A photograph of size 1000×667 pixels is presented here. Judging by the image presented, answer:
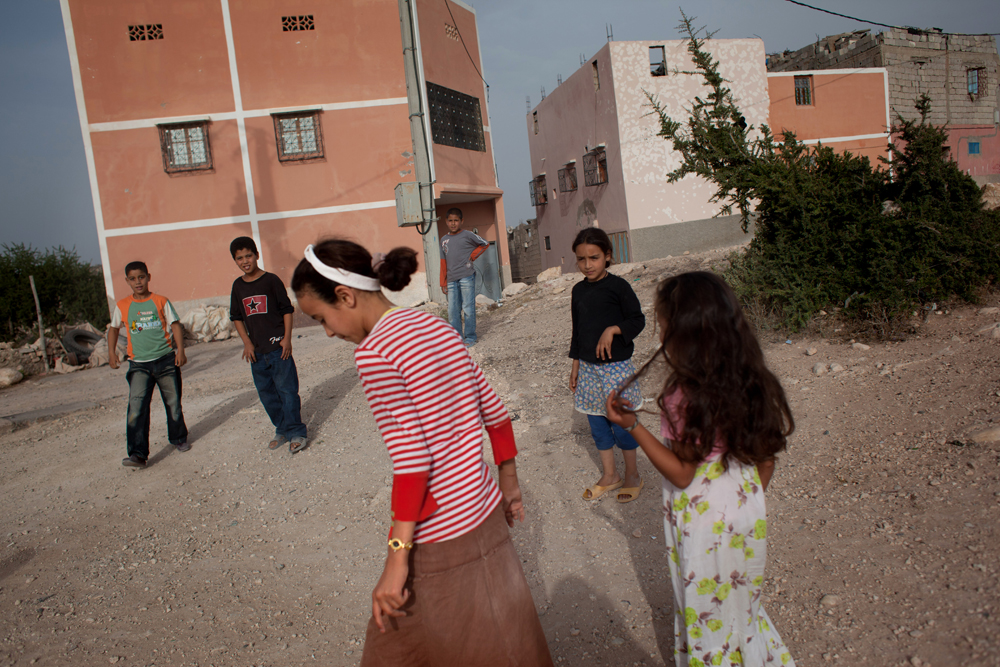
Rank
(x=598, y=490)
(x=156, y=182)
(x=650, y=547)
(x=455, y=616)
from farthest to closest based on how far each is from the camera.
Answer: (x=156, y=182) → (x=598, y=490) → (x=650, y=547) → (x=455, y=616)

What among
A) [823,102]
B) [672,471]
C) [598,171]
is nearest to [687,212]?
[598,171]

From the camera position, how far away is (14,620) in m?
2.87

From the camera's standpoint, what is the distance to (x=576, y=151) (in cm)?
2227

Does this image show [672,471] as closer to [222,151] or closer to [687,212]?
[222,151]

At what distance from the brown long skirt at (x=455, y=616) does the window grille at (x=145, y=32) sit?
16513 mm

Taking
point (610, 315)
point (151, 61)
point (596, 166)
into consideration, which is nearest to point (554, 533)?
point (610, 315)

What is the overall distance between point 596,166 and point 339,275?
20040 mm

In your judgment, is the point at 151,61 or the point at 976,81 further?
the point at 976,81

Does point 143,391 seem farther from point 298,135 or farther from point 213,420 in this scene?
point 298,135

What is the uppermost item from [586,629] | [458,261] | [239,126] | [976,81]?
[976,81]

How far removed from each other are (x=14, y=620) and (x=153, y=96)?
14.4 metres

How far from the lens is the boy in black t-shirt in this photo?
15.5 feet

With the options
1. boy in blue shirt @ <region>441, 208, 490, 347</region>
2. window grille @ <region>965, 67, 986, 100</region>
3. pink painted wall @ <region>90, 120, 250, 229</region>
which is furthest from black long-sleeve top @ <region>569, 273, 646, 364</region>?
window grille @ <region>965, 67, 986, 100</region>

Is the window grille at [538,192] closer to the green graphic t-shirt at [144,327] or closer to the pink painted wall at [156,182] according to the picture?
the pink painted wall at [156,182]
